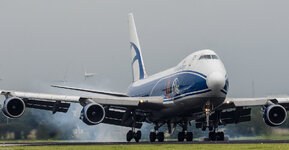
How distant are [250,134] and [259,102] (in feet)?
33.6

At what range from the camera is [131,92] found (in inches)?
2005

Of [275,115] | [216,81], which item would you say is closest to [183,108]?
[216,81]

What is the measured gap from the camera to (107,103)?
129 feet

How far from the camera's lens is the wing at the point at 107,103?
127 ft

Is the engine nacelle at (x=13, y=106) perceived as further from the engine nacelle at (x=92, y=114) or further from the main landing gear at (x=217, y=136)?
the main landing gear at (x=217, y=136)

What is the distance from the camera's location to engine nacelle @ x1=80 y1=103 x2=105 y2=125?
121 ft

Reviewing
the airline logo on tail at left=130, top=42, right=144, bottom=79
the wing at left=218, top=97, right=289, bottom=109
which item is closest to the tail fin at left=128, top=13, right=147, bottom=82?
the airline logo on tail at left=130, top=42, right=144, bottom=79

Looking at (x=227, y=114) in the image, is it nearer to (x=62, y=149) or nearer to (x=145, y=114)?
(x=145, y=114)

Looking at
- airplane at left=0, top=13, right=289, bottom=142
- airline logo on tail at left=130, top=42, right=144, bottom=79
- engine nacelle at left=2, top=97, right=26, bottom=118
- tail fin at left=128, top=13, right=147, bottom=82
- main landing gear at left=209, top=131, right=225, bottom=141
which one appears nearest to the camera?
airplane at left=0, top=13, right=289, bottom=142

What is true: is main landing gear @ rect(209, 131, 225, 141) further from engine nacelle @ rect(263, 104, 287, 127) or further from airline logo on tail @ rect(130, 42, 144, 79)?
airline logo on tail @ rect(130, 42, 144, 79)

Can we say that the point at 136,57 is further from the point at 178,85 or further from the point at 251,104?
the point at 251,104

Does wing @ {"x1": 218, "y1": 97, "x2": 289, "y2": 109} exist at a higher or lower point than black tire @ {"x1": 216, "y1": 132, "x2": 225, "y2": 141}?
higher

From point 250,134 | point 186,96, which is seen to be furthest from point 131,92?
point 186,96

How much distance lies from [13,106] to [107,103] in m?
5.83
